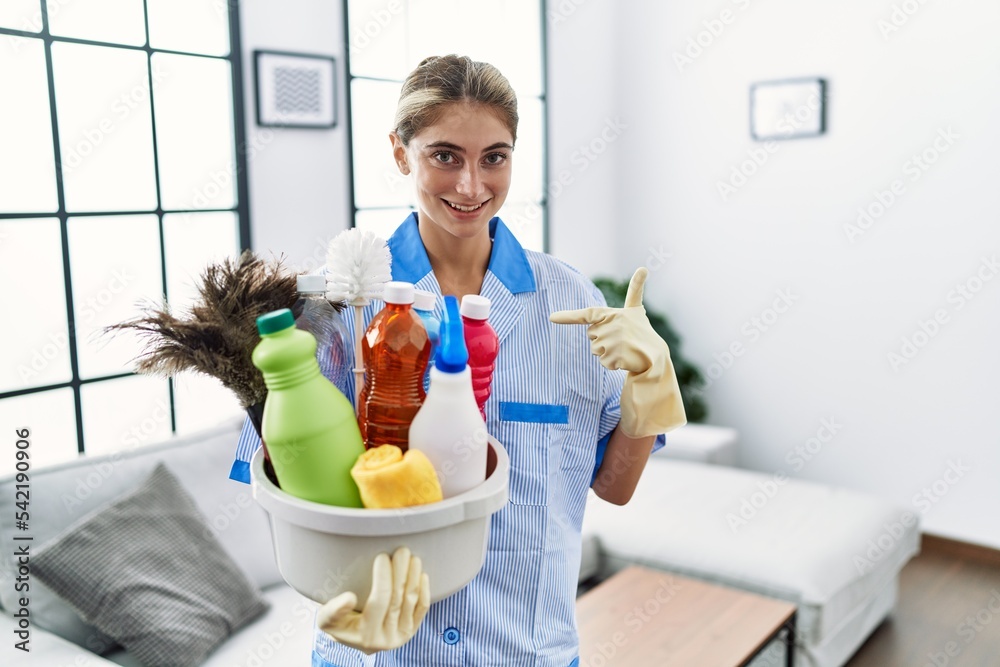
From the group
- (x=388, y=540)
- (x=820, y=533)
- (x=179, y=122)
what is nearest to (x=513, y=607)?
(x=388, y=540)

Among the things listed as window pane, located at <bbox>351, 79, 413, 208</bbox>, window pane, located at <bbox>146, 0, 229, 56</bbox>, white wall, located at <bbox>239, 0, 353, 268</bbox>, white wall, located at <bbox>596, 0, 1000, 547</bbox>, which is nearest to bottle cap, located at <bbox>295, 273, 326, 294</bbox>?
white wall, located at <bbox>239, 0, 353, 268</bbox>

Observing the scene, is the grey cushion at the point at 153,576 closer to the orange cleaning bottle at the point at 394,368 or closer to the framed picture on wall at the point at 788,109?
the orange cleaning bottle at the point at 394,368

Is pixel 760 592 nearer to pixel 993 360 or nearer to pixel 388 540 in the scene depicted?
pixel 993 360

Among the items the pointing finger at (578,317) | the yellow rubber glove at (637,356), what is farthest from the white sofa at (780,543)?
the pointing finger at (578,317)

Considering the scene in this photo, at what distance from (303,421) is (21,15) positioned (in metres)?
1.97

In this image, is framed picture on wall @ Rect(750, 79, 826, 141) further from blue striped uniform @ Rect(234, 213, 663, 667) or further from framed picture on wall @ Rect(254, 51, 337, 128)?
blue striped uniform @ Rect(234, 213, 663, 667)

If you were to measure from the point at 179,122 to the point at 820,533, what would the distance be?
227 cm

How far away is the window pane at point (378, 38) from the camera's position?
2855mm

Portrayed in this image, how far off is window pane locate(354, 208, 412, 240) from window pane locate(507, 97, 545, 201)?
706 mm

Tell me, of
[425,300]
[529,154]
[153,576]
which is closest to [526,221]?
[529,154]

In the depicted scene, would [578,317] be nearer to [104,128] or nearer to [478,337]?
[478,337]

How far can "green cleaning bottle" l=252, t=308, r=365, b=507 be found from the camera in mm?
675

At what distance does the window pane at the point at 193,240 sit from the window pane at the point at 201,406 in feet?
0.97

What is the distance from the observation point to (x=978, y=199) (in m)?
3.11
